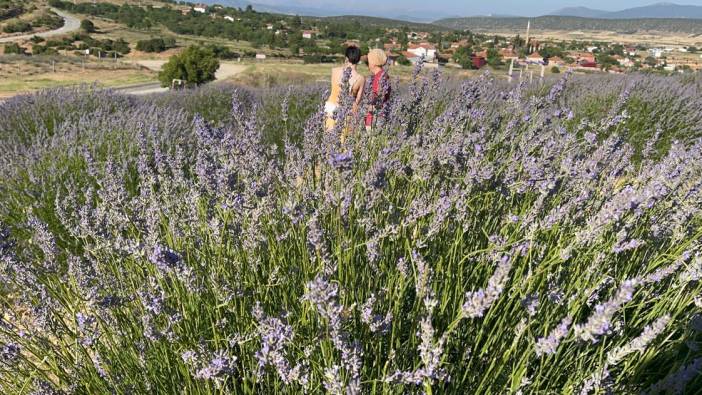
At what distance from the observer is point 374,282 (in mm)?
1656

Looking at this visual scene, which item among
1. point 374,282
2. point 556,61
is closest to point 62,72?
point 374,282

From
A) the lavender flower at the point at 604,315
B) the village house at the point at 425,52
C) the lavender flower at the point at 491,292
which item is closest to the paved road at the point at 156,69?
the village house at the point at 425,52

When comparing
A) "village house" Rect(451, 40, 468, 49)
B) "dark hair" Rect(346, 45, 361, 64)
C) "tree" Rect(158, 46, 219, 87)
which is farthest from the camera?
"village house" Rect(451, 40, 468, 49)

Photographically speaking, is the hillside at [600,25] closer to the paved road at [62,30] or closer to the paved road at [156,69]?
the paved road at [62,30]

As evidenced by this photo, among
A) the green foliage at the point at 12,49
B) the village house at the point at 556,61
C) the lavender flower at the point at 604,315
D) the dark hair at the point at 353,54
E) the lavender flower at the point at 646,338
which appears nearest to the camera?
the lavender flower at the point at 604,315

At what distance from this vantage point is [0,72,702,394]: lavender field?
123cm

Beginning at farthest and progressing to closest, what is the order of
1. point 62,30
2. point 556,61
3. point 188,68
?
point 62,30 < point 556,61 < point 188,68

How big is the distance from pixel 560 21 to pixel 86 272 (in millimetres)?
217700

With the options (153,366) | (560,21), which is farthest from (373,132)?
(560,21)

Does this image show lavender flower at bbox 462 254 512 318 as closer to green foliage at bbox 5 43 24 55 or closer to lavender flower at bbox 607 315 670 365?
lavender flower at bbox 607 315 670 365

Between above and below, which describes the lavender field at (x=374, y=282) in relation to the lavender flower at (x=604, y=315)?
below

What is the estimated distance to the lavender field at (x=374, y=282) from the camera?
1230 millimetres

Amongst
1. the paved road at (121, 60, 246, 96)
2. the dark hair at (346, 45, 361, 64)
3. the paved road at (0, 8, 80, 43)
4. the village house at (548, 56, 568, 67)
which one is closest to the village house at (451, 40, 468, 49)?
the village house at (548, 56, 568, 67)

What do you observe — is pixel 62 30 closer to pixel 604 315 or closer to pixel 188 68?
pixel 188 68
